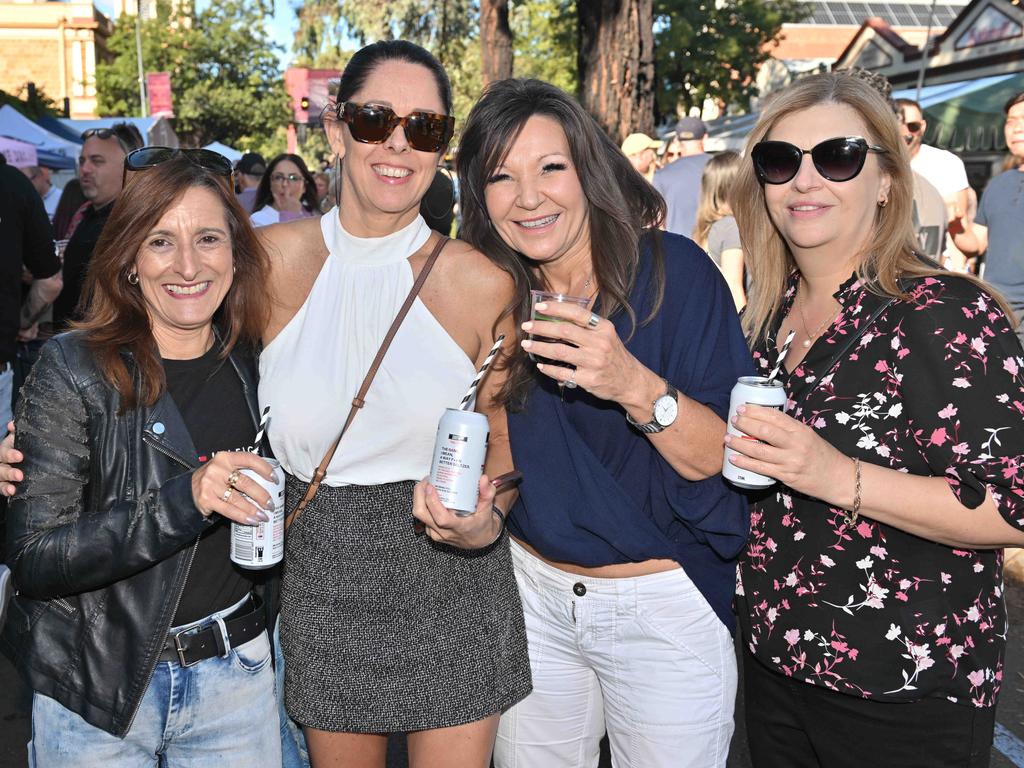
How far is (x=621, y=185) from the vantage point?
8.35ft

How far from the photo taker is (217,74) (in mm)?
47906

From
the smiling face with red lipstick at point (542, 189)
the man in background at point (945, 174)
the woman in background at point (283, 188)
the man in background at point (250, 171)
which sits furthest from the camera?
the man in background at point (250, 171)

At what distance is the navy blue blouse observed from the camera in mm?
2293

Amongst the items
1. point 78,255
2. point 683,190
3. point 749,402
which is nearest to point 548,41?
point 683,190

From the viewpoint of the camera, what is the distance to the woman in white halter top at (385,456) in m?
2.42

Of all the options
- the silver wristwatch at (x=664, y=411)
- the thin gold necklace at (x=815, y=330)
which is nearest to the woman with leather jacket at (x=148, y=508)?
the silver wristwatch at (x=664, y=411)

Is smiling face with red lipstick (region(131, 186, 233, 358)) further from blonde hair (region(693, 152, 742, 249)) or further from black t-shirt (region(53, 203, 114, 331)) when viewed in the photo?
blonde hair (region(693, 152, 742, 249))

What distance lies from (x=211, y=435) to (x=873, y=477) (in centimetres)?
165

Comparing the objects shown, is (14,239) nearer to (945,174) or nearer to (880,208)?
(880,208)

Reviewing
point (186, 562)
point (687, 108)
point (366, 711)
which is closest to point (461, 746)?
point (366, 711)

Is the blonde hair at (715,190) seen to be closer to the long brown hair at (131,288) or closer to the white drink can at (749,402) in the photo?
the white drink can at (749,402)

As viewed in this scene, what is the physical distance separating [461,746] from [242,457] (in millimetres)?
1046

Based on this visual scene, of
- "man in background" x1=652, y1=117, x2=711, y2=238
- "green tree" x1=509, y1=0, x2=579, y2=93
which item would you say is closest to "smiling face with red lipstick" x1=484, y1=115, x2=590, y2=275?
"man in background" x1=652, y1=117, x2=711, y2=238

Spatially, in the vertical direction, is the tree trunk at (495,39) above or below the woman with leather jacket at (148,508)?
above
